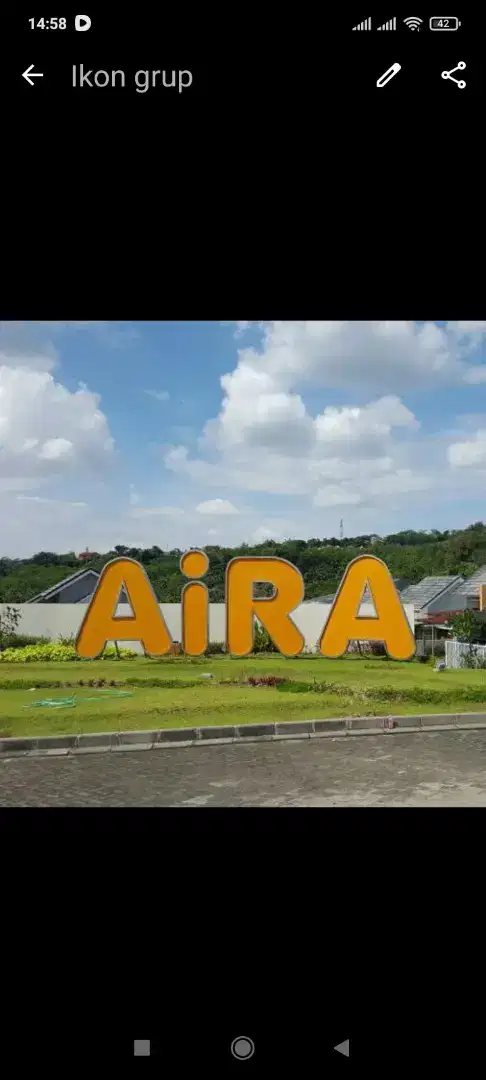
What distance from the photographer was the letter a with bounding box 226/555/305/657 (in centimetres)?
425

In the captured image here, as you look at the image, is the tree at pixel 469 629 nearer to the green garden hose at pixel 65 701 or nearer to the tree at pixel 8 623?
the green garden hose at pixel 65 701

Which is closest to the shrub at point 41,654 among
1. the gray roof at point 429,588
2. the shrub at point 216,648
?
the shrub at point 216,648

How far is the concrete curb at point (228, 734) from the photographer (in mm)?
5121

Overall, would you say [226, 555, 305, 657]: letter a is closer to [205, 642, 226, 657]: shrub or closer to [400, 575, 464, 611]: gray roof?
[205, 642, 226, 657]: shrub

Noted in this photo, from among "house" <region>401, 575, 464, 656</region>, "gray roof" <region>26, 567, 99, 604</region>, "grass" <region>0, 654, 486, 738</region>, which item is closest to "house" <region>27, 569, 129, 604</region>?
"gray roof" <region>26, 567, 99, 604</region>
